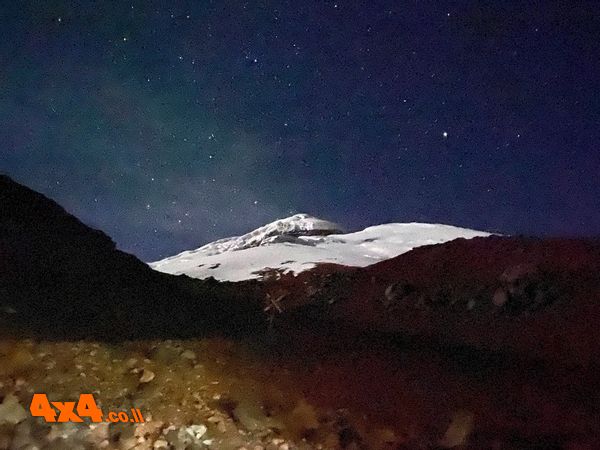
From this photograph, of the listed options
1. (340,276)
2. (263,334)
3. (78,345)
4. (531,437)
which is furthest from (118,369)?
(340,276)

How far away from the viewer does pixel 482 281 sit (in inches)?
737

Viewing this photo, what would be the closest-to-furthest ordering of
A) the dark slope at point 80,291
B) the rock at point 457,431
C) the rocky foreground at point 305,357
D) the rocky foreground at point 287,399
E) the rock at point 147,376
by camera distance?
the rocky foreground at point 287,399 → the rock at point 457,431 → the rocky foreground at point 305,357 → the rock at point 147,376 → the dark slope at point 80,291

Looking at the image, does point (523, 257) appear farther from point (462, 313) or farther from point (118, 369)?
point (118, 369)

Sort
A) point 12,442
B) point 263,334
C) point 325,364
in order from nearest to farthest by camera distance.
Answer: point 12,442 < point 325,364 < point 263,334

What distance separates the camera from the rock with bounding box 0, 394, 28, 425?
624cm

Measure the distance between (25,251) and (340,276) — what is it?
699 inches

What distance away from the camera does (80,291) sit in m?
14.1

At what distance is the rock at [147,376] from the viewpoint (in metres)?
8.45
